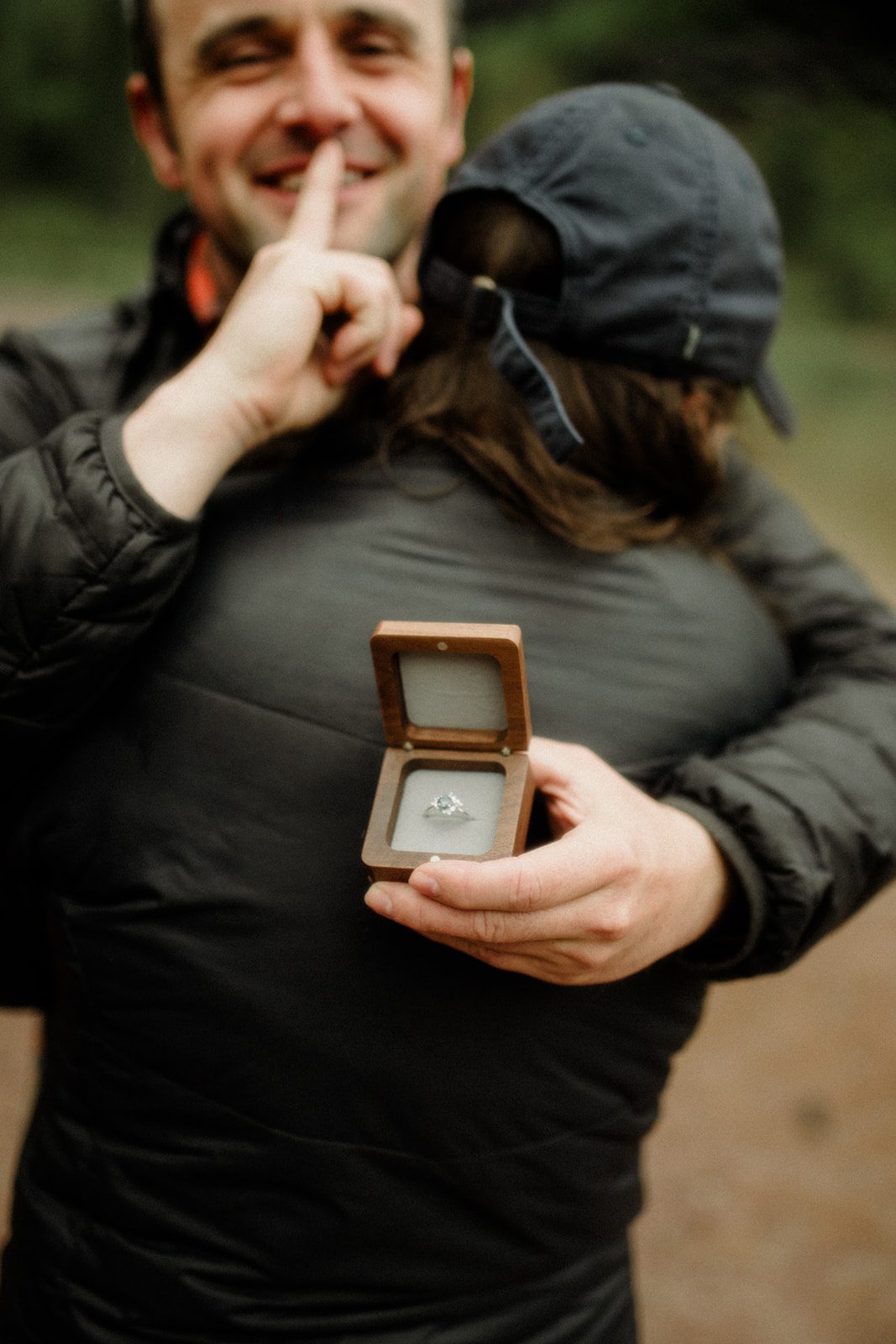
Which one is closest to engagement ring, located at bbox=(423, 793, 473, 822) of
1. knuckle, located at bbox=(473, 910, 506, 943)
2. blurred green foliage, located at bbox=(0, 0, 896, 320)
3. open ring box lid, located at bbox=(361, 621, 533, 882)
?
open ring box lid, located at bbox=(361, 621, 533, 882)

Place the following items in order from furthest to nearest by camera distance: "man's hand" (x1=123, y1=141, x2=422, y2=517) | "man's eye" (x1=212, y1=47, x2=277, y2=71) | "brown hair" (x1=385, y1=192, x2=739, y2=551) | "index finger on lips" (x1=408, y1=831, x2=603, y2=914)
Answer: "man's eye" (x1=212, y1=47, x2=277, y2=71) → "brown hair" (x1=385, y1=192, x2=739, y2=551) → "man's hand" (x1=123, y1=141, x2=422, y2=517) → "index finger on lips" (x1=408, y1=831, x2=603, y2=914)

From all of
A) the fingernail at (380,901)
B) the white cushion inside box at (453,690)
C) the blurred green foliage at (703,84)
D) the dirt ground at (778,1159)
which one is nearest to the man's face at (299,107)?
the white cushion inside box at (453,690)

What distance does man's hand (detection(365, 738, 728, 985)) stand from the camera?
3.04 feet

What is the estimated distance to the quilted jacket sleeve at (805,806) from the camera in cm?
116

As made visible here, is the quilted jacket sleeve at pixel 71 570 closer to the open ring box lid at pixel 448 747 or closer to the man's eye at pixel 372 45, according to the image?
the open ring box lid at pixel 448 747

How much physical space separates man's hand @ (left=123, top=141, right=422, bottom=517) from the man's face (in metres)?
0.21

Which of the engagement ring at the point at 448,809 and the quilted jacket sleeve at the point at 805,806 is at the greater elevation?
the engagement ring at the point at 448,809

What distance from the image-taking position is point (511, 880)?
91cm

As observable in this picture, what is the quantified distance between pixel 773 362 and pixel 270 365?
14.0 feet

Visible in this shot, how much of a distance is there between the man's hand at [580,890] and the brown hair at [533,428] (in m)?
0.30

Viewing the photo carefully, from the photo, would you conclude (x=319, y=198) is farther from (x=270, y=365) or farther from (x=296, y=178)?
(x=270, y=365)

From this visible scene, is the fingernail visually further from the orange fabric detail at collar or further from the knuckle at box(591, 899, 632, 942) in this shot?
the orange fabric detail at collar

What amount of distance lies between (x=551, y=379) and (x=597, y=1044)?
71 centimetres

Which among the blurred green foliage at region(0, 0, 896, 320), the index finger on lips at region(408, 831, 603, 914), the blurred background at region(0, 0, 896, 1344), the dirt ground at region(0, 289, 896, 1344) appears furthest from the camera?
the blurred green foliage at region(0, 0, 896, 320)
